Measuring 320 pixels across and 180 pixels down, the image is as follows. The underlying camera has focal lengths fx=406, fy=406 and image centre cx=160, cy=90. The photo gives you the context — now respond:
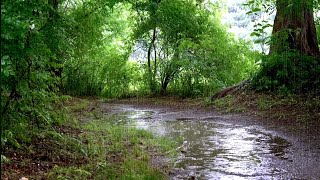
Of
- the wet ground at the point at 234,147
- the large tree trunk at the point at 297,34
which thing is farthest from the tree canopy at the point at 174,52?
the wet ground at the point at 234,147

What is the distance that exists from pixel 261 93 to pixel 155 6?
742 cm

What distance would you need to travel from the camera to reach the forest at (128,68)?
5250mm

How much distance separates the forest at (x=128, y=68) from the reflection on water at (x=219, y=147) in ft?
2.12

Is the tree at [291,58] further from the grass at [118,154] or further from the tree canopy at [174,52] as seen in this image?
the grass at [118,154]

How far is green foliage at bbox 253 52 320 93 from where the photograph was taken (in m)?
12.5

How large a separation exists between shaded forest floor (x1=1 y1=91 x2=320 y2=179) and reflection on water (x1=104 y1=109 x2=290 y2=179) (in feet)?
1.74

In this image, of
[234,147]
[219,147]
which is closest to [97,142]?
[219,147]

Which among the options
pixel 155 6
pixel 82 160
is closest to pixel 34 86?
pixel 82 160

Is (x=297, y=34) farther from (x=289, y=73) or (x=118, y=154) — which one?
(x=118, y=154)

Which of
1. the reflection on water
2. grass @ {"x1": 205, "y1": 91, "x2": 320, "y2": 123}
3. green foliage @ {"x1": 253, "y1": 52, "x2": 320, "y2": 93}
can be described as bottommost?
the reflection on water

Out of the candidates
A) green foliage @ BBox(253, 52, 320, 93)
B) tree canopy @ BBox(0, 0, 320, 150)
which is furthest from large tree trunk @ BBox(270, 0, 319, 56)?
green foliage @ BBox(253, 52, 320, 93)

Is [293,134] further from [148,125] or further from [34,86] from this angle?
[34,86]

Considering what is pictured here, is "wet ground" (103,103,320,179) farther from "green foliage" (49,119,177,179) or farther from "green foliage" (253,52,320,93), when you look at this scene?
"green foliage" (253,52,320,93)

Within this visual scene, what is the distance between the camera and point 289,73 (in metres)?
13.1
